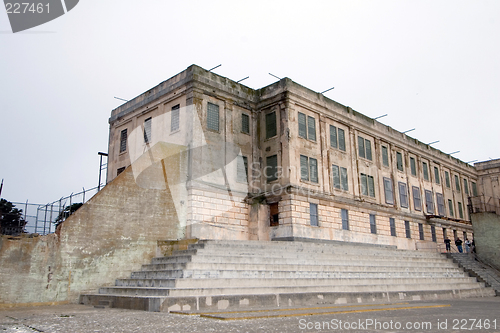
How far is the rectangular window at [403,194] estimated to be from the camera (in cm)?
3225

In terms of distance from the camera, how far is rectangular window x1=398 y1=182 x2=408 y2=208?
106 ft

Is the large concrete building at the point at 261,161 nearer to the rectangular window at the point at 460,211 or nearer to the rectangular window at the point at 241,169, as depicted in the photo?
the rectangular window at the point at 241,169

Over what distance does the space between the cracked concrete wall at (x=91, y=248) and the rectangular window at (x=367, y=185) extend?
15483 mm

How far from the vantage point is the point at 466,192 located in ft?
136

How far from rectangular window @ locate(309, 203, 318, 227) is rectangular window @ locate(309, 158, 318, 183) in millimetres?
1579

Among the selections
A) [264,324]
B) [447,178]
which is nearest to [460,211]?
[447,178]

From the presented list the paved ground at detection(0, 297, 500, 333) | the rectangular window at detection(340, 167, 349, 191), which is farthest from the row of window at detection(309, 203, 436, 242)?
the paved ground at detection(0, 297, 500, 333)

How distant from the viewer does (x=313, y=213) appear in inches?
982

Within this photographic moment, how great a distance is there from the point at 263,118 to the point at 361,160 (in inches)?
325

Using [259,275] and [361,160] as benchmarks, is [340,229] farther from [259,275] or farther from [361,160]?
[259,275]

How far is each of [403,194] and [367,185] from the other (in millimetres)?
4881

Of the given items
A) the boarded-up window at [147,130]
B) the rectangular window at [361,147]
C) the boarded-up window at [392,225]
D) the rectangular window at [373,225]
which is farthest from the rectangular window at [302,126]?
the boarded-up window at [392,225]

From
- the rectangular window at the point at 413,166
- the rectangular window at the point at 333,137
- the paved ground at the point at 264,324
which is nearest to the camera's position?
the paved ground at the point at 264,324

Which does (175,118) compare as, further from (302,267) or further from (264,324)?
(264,324)
